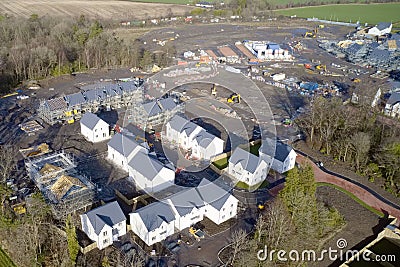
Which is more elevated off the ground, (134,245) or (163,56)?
(163,56)

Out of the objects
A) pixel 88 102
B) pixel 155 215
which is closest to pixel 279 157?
pixel 155 215

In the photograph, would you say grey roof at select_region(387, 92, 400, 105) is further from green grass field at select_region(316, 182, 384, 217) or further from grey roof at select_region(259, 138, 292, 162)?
green grass field at select_region(316, 182, 384, 217)

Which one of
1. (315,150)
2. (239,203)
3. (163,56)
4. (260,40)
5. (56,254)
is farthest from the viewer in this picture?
(260,40)

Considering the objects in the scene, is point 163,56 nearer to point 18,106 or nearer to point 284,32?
point 18,106

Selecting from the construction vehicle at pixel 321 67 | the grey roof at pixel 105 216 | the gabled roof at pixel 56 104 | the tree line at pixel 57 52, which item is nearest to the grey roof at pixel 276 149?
the grey roof at pixel 105 216

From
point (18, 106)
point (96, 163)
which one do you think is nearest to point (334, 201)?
point (96, 163)

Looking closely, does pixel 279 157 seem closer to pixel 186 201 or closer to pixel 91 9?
pixel 186 201
